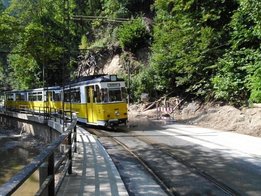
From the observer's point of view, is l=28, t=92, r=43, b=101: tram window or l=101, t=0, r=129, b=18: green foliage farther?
l=101, t=0, r=129, b=18: green foliage

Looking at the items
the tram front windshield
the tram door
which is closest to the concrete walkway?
the tram front windshield

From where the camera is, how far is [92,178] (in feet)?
27.9

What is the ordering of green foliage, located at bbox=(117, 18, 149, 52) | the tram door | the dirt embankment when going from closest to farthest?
the dirt embankment, the tram door, green foliage, located at bbox=(117, 18, 149, 52)

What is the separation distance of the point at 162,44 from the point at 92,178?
965 inches

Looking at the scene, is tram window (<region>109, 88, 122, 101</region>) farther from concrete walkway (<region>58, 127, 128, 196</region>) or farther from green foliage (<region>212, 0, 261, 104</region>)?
concrete walkway (<region>58, 127, 128, 196</region>)

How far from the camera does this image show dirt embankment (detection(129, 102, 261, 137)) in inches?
725

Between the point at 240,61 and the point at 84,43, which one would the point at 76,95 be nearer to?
the point at 240,61

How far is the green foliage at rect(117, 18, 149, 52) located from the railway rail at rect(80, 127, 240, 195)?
26253mm

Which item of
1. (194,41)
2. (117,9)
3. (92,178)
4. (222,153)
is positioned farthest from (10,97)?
(92,178)

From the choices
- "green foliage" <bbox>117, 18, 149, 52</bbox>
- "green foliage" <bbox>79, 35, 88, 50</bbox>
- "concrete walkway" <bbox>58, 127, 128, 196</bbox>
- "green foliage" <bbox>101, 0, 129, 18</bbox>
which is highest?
"green foliage" <bbox>101, 0, 129, 18</bbox>

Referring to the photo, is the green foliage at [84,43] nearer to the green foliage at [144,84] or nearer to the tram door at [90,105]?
the green foliage at [144,84]

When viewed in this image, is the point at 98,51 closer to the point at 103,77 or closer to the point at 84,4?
the point at 84,4

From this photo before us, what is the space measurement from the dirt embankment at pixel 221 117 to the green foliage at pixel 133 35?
13.2 meters

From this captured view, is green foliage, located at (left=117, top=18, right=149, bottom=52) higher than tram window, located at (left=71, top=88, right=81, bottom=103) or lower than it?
higher
